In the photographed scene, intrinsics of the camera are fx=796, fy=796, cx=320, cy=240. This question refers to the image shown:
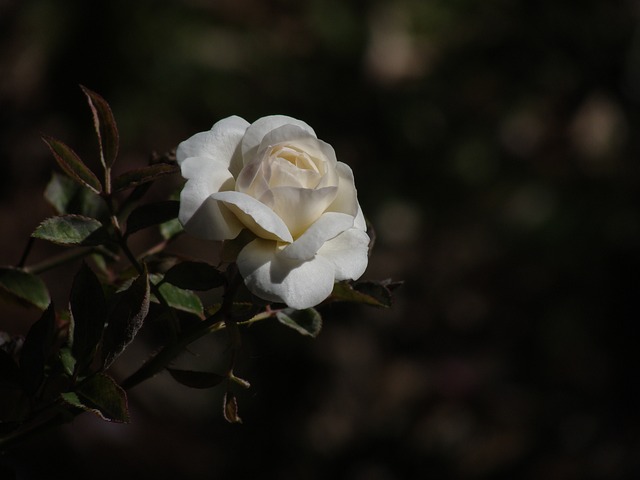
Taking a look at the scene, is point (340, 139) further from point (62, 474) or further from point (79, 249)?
point (79, 249)

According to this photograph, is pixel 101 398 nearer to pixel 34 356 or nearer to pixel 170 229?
pixel 34 356

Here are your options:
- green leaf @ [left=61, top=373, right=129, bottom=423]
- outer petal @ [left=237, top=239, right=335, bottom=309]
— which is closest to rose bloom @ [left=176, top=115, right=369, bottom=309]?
outer petal @ [left=237, top=239, right=335, bottom=309]

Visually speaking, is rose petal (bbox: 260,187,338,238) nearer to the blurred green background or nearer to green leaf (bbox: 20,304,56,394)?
green leaf (bbox: 20,304,56,394)

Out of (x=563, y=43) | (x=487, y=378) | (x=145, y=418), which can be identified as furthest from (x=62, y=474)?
(x=563, y=43)

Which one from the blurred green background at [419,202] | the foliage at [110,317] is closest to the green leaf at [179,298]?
the foliage at [110,317]

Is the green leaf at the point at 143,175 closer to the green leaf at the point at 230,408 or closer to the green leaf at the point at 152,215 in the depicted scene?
the green leaf at the point at 152,215
